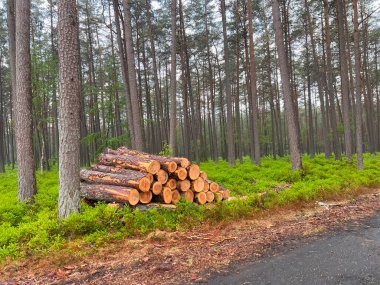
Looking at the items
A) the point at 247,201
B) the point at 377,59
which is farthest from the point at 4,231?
the point at 377,59

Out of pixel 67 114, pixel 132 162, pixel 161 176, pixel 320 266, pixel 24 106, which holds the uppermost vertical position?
pixel 24 106

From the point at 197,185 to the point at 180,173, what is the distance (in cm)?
69

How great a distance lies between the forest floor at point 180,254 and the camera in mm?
4113

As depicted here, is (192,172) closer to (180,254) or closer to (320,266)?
(180,254)

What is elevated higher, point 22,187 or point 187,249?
point 22,187

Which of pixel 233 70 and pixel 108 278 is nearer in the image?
pixel 108 278

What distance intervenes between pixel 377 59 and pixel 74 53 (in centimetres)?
3208

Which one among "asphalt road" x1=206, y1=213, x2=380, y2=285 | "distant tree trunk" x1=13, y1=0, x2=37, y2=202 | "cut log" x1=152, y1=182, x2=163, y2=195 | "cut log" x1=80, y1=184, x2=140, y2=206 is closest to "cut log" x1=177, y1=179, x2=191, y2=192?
"cut log" x1=152, y1=182, x2=163, y2=195

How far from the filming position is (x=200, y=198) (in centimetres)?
812

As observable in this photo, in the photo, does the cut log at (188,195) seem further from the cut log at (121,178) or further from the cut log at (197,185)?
the cut log at (121,178)

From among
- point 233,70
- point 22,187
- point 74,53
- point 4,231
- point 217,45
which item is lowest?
point 4,231

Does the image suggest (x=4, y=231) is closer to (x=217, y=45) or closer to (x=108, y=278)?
(x=108, y=278)

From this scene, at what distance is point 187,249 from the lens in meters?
5.08

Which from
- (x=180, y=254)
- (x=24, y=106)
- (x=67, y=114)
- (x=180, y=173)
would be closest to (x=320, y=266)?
(x=180, y=254)
